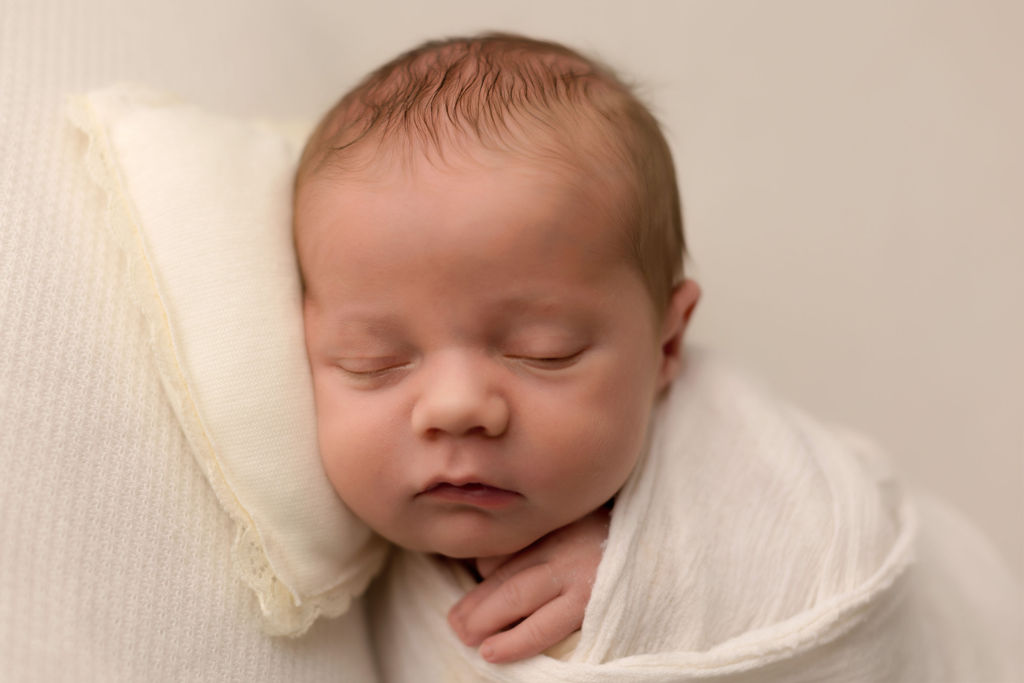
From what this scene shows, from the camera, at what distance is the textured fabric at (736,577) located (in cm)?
97

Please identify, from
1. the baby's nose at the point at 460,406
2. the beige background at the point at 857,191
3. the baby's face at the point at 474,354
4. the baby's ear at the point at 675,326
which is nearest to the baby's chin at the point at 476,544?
the baby's face at the point at 474,354

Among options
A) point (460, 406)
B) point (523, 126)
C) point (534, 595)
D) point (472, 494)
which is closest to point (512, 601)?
point (534, 595)

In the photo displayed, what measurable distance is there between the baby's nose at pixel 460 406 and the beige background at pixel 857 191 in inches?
38.2

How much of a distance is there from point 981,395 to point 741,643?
3.48ft

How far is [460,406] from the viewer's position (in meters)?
0.89

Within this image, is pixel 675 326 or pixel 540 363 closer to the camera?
pixel 540 363

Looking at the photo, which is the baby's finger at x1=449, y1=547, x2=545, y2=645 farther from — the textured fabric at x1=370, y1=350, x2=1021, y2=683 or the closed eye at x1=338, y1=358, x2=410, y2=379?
the closed eye at x1=338, y1=358, x2=410, y2=379

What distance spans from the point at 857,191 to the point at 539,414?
4.20ft

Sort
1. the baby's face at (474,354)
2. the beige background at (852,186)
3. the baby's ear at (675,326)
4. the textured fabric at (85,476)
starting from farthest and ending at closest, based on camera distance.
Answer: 1. the beige background at (852,186)
2. the baby's ear at (675,326)
3. the baby's face at (474,354)
4. the textured fabric at (85,476)

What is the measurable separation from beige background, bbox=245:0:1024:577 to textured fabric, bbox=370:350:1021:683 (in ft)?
2.03

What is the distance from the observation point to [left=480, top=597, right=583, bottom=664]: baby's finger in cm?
97

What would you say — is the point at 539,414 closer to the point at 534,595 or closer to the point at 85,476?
the point at 534,595

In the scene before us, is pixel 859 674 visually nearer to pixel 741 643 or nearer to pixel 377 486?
pixel 741 643

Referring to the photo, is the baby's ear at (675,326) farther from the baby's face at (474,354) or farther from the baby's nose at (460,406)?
the baby's nose at (460,406)
